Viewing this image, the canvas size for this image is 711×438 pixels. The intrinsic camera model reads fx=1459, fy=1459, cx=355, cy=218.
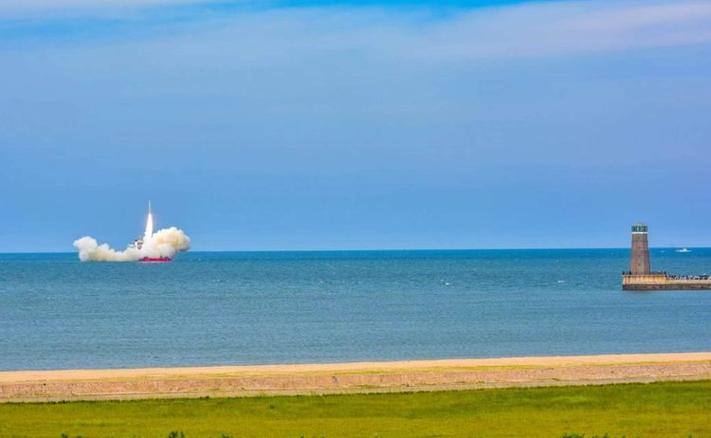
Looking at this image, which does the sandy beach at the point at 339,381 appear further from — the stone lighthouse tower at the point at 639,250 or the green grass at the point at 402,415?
the stone lighthouse tower at the point at 639,250

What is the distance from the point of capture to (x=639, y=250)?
12925cm

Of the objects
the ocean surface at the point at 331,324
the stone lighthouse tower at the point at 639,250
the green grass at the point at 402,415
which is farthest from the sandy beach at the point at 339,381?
the stone lighthouse tower at the point at 639,250

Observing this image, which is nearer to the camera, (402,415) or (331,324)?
(402,415)

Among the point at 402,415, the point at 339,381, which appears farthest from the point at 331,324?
the point at 402,415

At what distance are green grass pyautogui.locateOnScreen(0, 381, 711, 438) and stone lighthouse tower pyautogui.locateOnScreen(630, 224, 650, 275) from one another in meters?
94.5

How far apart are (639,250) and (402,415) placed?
102987 millimetres

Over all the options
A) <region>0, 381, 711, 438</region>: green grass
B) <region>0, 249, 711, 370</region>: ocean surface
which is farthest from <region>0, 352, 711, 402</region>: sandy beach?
<region>0, 249, 711, 370</region>: ocean surface

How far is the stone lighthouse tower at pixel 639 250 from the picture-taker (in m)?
126

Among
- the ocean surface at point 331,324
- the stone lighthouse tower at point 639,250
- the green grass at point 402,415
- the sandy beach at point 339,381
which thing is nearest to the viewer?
the green grass at point 402,415

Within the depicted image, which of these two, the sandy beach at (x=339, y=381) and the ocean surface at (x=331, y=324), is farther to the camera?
the ocean surface at (x=331, y=324)

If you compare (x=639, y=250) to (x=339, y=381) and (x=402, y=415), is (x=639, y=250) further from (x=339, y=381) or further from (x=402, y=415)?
(x=402, y=415)

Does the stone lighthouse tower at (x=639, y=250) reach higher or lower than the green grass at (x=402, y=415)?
higher

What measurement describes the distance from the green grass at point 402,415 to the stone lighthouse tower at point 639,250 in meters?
94.5

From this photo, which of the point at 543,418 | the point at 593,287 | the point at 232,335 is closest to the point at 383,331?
the point at 232,335
